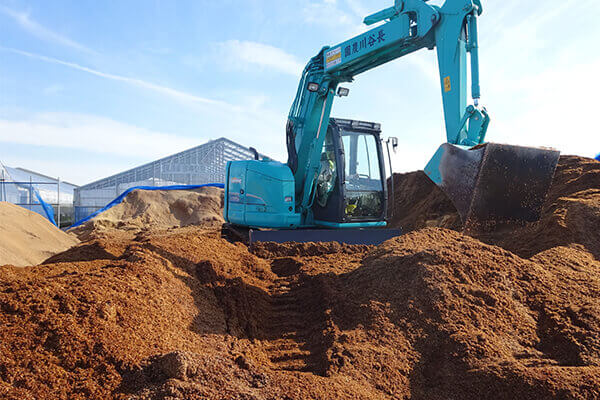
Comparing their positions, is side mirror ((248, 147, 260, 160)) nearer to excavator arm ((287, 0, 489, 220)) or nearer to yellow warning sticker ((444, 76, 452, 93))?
excavator arm ((287, 0, 489, 220))

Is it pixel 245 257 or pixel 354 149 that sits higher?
pixel 354 149

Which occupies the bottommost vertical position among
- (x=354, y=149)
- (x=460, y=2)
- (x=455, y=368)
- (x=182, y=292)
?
(x=455, y=368)

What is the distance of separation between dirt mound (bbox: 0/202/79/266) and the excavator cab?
19.0 feet

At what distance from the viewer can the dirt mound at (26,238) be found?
26.3ft

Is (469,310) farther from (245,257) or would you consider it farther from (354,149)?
(354,149)

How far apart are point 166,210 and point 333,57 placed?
1396cm

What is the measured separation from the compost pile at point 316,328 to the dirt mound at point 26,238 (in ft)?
8.41

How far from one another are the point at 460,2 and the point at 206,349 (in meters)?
5.58

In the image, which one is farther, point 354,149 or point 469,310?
point 354,149

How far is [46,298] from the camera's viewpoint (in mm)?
3373

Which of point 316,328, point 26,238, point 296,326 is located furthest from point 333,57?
point 26,238

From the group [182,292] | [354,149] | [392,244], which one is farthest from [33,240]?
[392,244]

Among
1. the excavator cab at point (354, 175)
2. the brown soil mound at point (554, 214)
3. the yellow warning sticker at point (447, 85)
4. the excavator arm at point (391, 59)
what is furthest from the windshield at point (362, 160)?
the brown soil mound at point (554, 214)

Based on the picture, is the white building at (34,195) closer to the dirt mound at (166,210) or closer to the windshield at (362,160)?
the dirt mound at (166,210)
